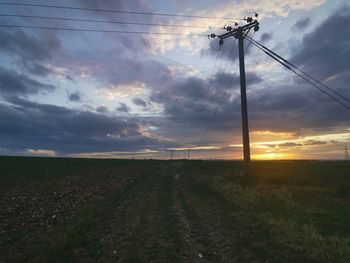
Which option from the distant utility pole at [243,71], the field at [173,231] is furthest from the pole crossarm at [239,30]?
the field at [173,231]

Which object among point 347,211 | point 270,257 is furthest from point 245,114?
point 270,257

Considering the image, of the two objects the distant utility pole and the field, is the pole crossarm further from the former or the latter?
the field

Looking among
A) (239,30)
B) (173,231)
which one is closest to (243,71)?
(239,30)

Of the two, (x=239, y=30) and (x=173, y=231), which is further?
(x=239, y=30)

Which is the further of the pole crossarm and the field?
the pole crossarm

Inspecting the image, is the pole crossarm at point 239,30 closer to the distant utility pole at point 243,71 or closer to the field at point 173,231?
the distant utility pole at point 243,71

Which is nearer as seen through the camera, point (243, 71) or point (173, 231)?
point (173, 231)

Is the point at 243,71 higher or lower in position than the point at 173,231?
higher

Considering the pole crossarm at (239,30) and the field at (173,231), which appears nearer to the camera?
the field at (173,231)

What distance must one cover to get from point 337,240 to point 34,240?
1086 centimetres

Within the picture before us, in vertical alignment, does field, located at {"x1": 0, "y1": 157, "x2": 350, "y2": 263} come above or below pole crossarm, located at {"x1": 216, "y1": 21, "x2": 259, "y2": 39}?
below

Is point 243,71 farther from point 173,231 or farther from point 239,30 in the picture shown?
point 173,231

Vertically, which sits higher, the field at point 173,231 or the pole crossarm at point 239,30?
the pole crossarm at point 239,30

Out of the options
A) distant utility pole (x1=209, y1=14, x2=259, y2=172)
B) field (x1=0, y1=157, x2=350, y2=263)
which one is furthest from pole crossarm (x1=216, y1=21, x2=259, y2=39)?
field (x1=0, y1=157, x2=350, y2=263)
